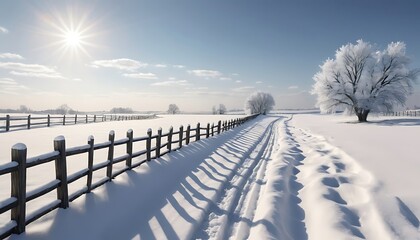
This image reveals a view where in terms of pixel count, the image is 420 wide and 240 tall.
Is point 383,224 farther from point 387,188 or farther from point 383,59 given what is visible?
point 383,59

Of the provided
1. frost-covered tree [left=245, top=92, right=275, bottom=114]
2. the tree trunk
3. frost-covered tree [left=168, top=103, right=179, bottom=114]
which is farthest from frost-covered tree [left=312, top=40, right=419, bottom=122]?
frost-covered tree [left=168, top=103, right=179, bottom=114]

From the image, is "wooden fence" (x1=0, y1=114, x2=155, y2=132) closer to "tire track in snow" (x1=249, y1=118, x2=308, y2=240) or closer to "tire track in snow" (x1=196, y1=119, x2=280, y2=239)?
"tire track in snow" (x1=196, y1=119, x2=280, y2=239)

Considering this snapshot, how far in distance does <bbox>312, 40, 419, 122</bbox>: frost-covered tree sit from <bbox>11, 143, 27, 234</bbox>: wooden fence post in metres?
44.3

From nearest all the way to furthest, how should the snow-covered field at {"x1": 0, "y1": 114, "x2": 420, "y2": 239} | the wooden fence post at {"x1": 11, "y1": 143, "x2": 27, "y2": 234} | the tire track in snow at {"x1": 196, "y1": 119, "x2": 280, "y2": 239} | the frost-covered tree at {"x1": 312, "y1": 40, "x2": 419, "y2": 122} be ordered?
the wooden fence post at {"x1": 11, "y1": 143, "x2": 27, "y2": 234} < the snow-covered field at {"x1": 0, "y1": 114, "x2": 420, "y2": 239} < the tire track in snow at {"x1": 196, "y1": 119, "x2": 280, "y2": 239} < the frost-covered tree at {"x1": 312, "y1": 40, "x2": 419, "y2": 122}

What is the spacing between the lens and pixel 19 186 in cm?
396

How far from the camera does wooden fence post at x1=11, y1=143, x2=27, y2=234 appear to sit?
3.94 m

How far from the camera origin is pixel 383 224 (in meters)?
4.89

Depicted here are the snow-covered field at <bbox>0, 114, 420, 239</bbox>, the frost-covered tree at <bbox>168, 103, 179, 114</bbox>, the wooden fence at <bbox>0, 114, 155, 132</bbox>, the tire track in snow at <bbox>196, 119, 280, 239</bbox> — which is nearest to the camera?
the snow-covered field at <bbox>0, 114, 420, 239</bbox>

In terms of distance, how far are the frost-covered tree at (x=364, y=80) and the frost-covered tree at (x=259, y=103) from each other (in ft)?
262

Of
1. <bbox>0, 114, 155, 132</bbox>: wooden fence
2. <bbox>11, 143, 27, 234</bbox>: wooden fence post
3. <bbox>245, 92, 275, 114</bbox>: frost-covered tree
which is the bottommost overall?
<bbox>0, 114, 155, 132</bbox>: wooden fence

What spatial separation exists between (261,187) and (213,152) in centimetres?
587

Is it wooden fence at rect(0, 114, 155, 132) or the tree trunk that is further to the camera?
the tree trunk

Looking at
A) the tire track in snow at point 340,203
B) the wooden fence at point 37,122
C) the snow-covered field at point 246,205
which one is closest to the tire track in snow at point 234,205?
the snow-covered field at point 246,205

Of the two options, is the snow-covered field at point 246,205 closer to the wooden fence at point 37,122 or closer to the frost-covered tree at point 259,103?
the wooden fence at point 37,122
